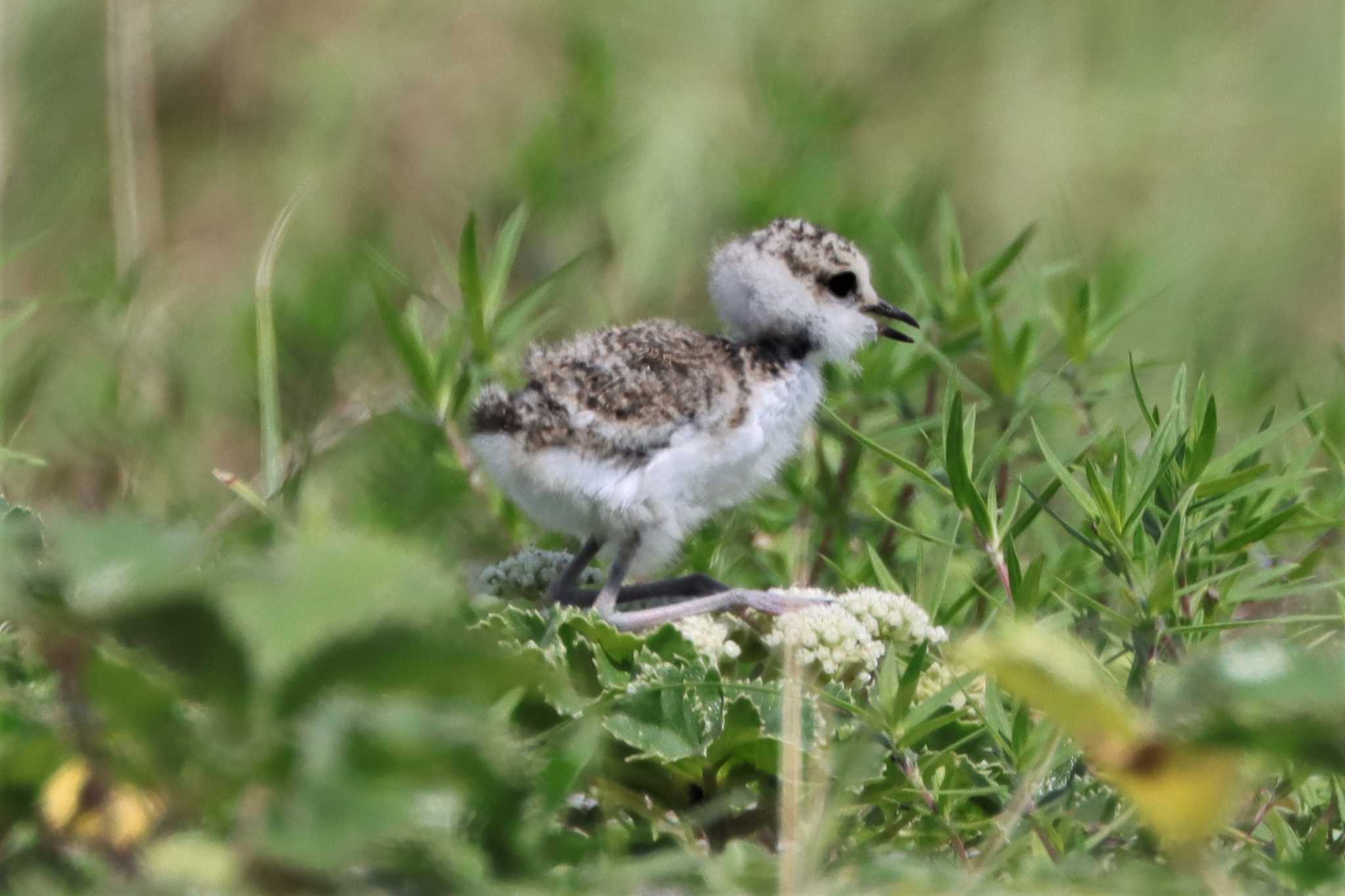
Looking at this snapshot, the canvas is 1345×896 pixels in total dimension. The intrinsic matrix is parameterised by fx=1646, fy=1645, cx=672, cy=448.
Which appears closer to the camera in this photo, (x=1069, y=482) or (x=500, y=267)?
(x=1069, y=482)

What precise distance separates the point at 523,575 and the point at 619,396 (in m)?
0.37

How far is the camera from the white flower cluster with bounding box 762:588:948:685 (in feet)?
7.38

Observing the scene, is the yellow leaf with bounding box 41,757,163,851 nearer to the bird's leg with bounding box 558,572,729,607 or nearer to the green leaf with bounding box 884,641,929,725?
the green leaf with bounding box 884,641,929,725

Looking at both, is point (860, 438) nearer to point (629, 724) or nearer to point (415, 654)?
point (629, 724)

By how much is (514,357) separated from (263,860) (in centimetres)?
211

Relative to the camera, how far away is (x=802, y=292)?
10.6ft

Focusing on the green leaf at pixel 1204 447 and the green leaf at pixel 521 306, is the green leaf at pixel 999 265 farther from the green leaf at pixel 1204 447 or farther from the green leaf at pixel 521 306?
the green leaf at pixel 1204 447

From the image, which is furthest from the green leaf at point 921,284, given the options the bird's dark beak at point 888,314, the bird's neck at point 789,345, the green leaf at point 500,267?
the green leaf at point 500,267

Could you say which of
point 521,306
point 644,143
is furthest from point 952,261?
point 644,143

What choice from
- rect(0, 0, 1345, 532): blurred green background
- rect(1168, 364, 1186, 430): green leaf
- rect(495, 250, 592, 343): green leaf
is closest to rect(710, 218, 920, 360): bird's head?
rect(495, 250, 592, 343): green leaf

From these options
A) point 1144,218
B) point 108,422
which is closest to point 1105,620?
point 108,422

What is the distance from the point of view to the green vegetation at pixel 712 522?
1.50m

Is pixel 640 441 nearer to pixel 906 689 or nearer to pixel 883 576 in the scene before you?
pixel 883 576

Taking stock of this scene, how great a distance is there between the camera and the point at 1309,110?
7.00 m
